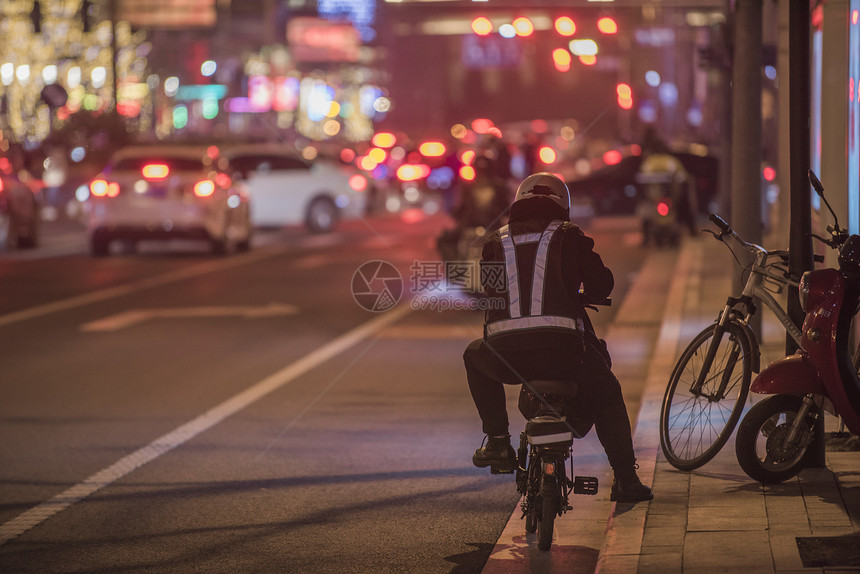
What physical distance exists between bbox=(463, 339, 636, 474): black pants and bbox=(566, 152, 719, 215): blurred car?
87.0 feet

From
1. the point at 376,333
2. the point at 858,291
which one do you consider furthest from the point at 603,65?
the point at 858,291

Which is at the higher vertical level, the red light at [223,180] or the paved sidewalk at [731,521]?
the red light at [223,180]

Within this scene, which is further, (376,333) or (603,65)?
(603,65)

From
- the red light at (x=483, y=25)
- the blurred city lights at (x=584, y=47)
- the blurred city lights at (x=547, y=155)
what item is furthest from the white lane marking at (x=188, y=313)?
the blurred city lights at (x=547, y=155)

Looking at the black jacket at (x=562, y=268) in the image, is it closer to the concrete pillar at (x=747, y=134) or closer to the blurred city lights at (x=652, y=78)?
the concrete pillar at (x=747, y=134)

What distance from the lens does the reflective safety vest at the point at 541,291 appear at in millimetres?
6477

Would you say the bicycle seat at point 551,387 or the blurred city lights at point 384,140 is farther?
the blurred city lights at point 384,140

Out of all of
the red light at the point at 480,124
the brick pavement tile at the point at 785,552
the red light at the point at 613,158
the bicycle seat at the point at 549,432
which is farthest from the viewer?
the red light at the point at 480,124

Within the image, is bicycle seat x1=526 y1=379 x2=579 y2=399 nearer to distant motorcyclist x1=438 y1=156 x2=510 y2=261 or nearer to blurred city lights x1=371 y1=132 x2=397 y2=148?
distant motorcyclist x1=438 y1=156 x2=510 y2=261

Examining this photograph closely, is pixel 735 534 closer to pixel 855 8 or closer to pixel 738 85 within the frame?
pixel 855 8

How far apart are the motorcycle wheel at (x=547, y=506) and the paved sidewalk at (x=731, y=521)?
255 millimetres

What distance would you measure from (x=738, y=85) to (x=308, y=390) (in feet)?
14.8

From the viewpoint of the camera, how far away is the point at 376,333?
15.0 meters

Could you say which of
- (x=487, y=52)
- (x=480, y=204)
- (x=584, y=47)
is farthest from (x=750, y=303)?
(x=487, y=52)
